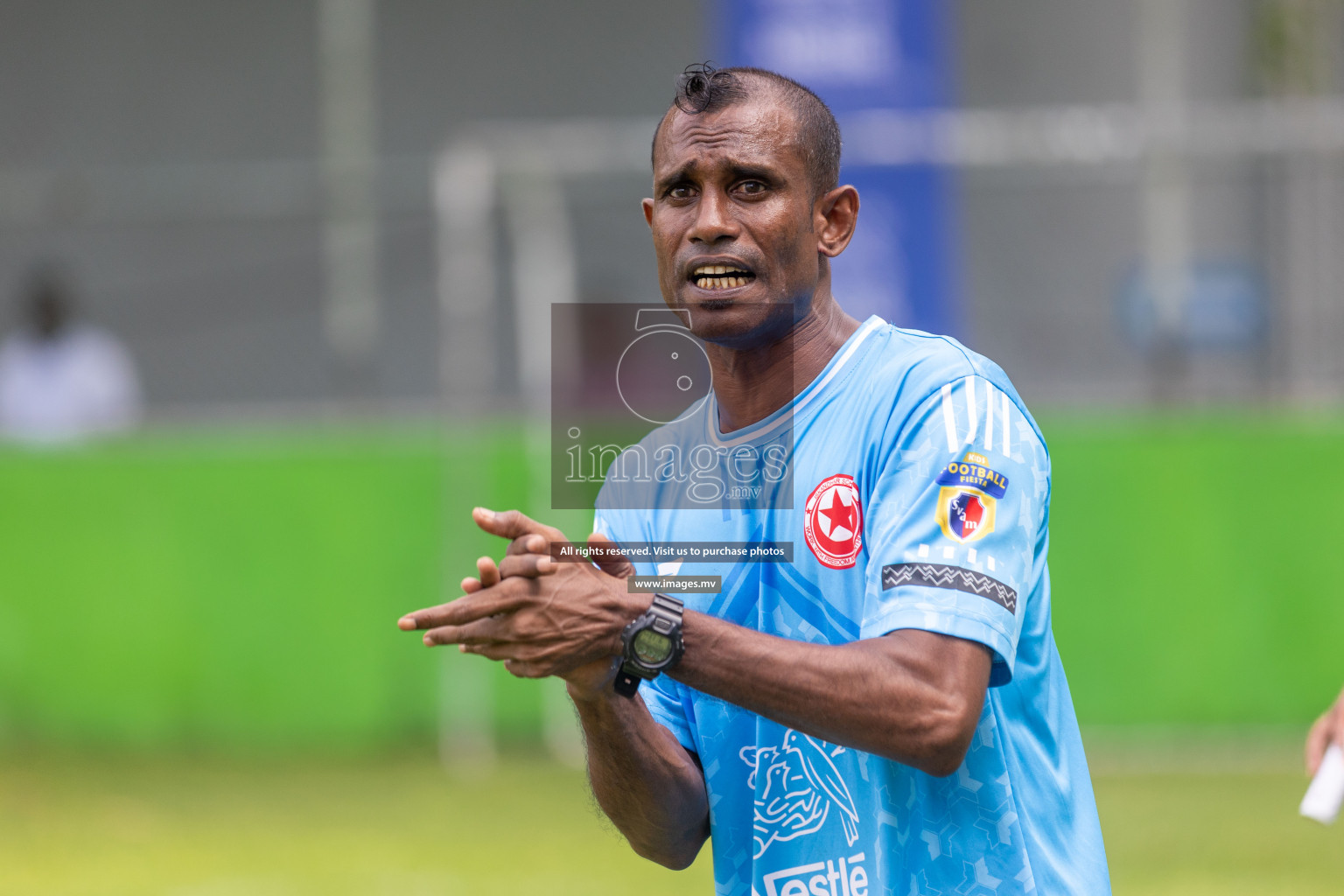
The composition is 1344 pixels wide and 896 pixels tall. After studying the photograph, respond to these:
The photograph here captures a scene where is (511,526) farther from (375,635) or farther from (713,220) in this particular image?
(375,635)

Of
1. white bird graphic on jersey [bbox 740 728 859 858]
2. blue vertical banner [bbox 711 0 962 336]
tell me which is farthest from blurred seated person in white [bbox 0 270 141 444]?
white bird graphic on jersey [bbox 740 728 859 858]

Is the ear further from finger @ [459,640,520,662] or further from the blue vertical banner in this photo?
the blue vertical banner

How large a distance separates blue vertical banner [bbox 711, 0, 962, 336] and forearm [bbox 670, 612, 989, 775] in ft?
20.8

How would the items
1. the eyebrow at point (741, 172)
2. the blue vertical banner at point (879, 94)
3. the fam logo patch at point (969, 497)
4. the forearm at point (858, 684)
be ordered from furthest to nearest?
the blue vertical banner at point (879, 94), the eyebrow at point (741, 172), the fam logo patch at point (969, 497), the forearm at point (858, 684)

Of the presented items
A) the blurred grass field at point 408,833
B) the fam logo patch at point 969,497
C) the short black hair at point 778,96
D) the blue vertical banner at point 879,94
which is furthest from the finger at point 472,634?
the blue vertical banner at point 879,94

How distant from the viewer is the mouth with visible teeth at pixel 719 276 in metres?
2.94

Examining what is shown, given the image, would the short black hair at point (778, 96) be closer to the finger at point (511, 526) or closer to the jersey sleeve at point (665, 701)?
the jersey sleeve at point (665, 701)

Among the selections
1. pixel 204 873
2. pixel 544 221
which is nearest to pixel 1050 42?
pixel 544 221

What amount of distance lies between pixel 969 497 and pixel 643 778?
87 cm

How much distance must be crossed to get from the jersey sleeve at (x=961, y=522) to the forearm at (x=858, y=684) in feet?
0.18

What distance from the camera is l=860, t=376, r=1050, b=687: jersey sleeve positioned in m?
2.54

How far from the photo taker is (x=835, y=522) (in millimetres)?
2824

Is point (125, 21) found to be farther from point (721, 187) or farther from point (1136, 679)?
point (721, 187)

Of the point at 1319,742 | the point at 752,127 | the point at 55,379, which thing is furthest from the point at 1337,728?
the point at 55,379
